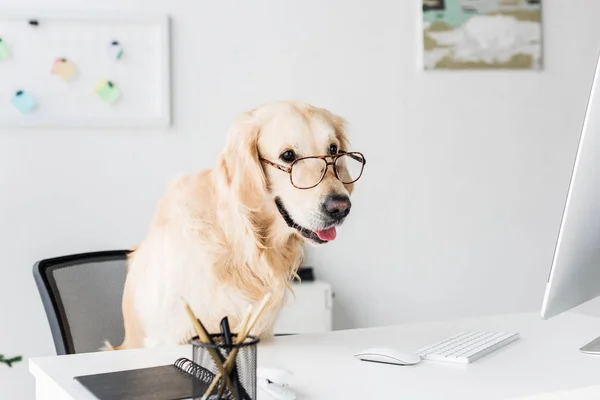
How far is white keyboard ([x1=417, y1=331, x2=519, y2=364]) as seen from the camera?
1.40 metres

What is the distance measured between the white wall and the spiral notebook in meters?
1.66

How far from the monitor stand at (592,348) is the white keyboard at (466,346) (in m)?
0.15

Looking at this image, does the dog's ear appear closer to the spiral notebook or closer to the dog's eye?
the dog's eye

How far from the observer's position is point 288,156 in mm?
1613

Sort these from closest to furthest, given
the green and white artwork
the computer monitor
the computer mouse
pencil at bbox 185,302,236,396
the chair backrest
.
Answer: pencil at bbox 185,302,236,396 → the computer monitor → the computer mouse → the chair backrest → the green and white artwork

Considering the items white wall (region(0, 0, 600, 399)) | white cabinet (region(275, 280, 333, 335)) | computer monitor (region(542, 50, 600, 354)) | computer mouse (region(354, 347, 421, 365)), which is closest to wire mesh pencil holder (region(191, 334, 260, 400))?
computer mouse (region(354, 347, 421, 365))

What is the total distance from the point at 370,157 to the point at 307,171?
1.63m

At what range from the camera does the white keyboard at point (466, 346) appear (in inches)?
55.0

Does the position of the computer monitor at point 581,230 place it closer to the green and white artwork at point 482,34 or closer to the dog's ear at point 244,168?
the dog's ear at point 244,168

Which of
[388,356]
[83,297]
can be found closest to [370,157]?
[83,297]

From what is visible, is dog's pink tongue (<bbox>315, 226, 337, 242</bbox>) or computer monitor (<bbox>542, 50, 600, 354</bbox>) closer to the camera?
computer monitor (<bbox>542, 50, 600, 354</bbox>)

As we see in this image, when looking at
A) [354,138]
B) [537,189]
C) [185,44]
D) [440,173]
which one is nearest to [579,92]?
[537,189]

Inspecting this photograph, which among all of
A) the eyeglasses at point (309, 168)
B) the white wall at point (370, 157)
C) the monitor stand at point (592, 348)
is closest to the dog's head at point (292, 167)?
the eyeglasses at point (309, 168)

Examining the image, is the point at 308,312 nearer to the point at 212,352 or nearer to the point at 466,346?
the point at 466,346
